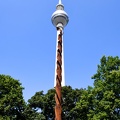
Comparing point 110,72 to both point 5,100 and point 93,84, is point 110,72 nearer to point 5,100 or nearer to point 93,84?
point 93,84

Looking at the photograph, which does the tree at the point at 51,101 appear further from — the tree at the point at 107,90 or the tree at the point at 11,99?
the tree at the point at 107,90

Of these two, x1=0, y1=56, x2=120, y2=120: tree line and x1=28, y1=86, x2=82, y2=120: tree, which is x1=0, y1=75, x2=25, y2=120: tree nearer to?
x1=0, y1=56, x2=120, y2=120: tree line

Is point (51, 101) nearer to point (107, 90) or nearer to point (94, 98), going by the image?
point (94, 98)

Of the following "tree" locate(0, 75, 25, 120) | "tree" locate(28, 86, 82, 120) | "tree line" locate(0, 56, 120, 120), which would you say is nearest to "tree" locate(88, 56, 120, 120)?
"tree line" locate(0, 56, 120, 120)

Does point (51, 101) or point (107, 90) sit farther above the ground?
point (51, 101)

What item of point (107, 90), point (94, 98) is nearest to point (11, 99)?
point (94, 98)

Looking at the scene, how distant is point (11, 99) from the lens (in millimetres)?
36938

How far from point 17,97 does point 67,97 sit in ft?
41.9

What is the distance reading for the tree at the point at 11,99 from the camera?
36.2 m

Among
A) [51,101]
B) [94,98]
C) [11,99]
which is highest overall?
[51,101]

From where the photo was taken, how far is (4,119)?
3434cm

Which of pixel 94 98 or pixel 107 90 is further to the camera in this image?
pixel 94 98

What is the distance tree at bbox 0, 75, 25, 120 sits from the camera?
3625cm

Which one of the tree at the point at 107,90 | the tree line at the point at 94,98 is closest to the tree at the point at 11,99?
the tree line at the point at 94,98
